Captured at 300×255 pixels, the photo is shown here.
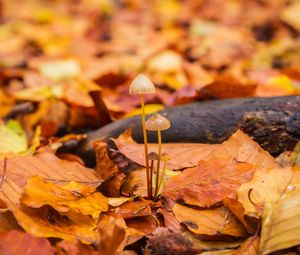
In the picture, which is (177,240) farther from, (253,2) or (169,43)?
(253,2)

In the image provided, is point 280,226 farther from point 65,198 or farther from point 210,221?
point 65,198

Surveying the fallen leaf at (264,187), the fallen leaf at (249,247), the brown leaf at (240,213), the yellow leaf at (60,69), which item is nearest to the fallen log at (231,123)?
the fallen leaf at (264,187)

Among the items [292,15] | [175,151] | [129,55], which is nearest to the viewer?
[175,151]

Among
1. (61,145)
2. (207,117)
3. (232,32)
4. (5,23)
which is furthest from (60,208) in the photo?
(5,23)

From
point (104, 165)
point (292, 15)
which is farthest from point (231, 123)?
point (292, 15)

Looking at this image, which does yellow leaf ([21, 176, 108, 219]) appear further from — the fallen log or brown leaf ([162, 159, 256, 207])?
the fallen log

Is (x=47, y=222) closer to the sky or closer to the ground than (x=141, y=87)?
closer to the ground

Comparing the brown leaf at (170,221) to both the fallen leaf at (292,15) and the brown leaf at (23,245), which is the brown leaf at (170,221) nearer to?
the brown leaf at (23,245)
